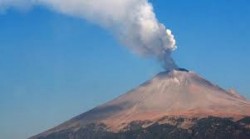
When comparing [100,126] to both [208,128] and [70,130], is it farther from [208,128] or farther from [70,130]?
[208,128]

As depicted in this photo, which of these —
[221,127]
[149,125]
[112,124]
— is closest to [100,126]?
[112,124]

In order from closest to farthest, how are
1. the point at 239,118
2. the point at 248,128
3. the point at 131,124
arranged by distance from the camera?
the point at 248,128 < the point at 239,118 < the point at 131,124

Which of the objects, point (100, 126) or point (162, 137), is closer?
point (162, 137)

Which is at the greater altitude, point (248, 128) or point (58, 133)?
point (58, 133)

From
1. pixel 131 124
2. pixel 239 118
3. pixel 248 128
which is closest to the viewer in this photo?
pixel 248 128

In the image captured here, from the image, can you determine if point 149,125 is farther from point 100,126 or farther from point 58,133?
point 58,133

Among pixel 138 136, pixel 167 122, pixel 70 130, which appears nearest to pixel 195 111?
pixel 167 122
